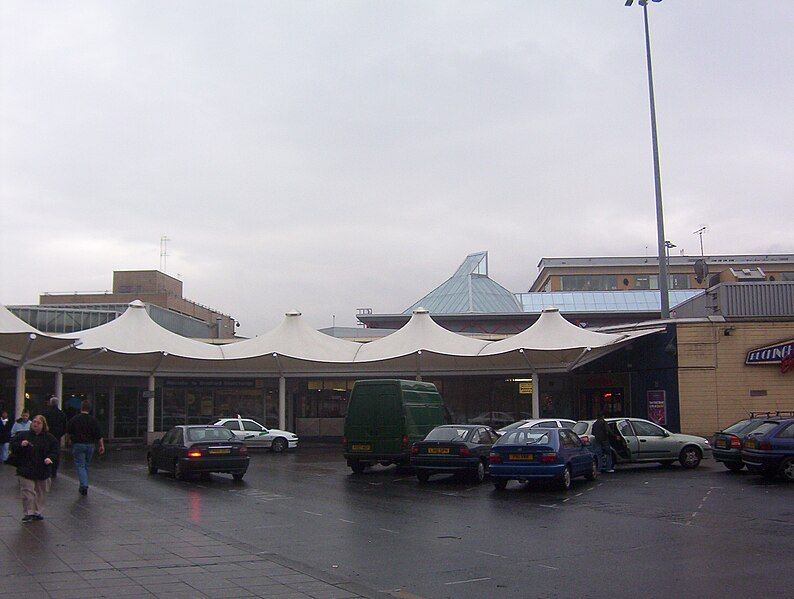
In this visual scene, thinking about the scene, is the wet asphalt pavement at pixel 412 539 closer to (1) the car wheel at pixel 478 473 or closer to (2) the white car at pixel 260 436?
(1) the car wheel at pixel 478 473

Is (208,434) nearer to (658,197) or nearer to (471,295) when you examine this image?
(658,197)

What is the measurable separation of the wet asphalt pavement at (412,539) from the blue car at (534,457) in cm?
42

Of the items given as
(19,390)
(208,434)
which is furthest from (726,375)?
(19,390)

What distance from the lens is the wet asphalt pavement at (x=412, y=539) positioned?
8.34 m

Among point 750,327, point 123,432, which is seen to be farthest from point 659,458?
point 123,432

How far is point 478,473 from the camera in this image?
769 inches

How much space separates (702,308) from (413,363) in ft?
44.5

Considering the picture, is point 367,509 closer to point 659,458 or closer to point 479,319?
point 659,458

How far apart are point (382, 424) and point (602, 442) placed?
5842 millimetres

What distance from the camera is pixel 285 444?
34.1 metres

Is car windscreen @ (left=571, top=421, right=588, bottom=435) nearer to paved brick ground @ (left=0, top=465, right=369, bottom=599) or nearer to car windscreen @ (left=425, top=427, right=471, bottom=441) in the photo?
car windscreen @ (left=425, top=427, right=471, bottom=441)

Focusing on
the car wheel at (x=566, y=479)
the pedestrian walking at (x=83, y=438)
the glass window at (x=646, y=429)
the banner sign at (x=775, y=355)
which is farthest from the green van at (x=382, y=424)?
the banner sign at (x=775, y=355)

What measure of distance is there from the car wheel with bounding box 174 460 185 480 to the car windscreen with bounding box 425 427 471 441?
605 cm

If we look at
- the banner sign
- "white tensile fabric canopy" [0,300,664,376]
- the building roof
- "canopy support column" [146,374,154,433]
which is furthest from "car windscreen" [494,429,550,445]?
the building roof
